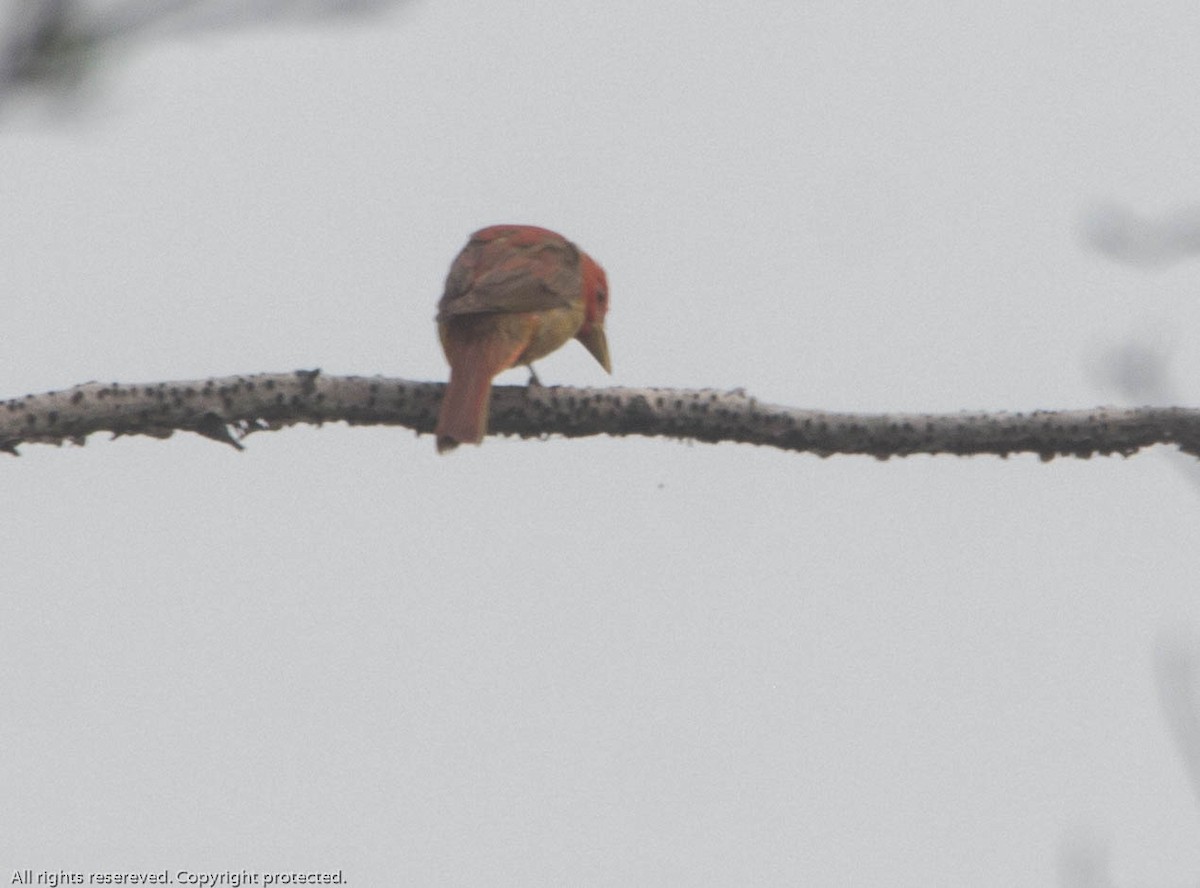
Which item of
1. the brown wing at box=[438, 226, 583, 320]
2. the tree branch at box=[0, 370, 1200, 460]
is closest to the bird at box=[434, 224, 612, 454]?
the brown wing at box=[438, 226, 583, 320]

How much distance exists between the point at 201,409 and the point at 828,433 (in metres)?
1.30

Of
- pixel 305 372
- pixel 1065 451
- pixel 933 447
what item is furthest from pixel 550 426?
pixel 1065 451

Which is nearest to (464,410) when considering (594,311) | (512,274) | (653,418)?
(653,418)

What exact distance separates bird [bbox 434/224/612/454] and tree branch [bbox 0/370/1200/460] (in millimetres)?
584

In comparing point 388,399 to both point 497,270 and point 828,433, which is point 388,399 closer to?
point 828,433

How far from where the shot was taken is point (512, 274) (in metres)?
5.52

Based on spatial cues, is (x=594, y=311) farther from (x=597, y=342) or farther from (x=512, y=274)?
(x=512, y=274)

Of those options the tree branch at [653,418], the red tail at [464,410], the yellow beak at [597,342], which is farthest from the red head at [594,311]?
the tree branch at [653,418]

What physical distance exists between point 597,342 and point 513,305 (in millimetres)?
753

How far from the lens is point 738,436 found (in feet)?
11.6

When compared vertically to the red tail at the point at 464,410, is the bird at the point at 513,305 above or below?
above

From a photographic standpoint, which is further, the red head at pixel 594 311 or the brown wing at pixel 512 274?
the red head at pixel 594 311

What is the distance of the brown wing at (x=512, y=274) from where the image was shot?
527cm

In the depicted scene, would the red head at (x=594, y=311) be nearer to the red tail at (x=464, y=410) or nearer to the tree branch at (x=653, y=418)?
the red tail at (x=464, y=410)
